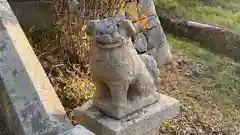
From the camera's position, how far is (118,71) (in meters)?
2.08

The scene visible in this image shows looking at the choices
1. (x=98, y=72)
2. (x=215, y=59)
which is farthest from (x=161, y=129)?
(x=215, y=59)

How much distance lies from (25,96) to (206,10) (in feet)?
16.2

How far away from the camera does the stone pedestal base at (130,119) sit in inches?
86.8

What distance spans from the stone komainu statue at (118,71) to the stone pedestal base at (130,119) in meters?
0.05

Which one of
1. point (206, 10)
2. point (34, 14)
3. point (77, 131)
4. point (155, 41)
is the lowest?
point (155, 41)

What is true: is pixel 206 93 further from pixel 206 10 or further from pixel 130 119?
pixel 206 10

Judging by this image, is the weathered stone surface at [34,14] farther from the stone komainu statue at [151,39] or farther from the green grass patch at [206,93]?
the green grass patch at [206,93]

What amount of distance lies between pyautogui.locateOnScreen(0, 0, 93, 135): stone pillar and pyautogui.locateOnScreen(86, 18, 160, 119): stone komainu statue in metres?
0.37

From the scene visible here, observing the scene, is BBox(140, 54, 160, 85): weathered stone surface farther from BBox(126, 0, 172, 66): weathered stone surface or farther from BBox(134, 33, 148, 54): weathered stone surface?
BBox(126, 0, 172, 66): weathered stone surface

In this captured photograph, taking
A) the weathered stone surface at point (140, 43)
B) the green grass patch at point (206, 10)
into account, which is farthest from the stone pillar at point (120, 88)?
the green grass patch at point (206, 10)

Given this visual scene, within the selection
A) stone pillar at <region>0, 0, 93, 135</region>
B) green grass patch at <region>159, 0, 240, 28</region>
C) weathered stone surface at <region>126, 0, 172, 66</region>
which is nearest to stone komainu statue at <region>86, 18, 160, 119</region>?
stone pillar at <region>0, 0, 93, 135</region>

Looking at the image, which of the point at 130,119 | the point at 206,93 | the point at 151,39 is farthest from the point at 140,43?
the point at 130,119

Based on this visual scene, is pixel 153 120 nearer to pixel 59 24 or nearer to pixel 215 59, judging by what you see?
pixel 59 24

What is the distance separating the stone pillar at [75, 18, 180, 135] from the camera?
2.03 metres
